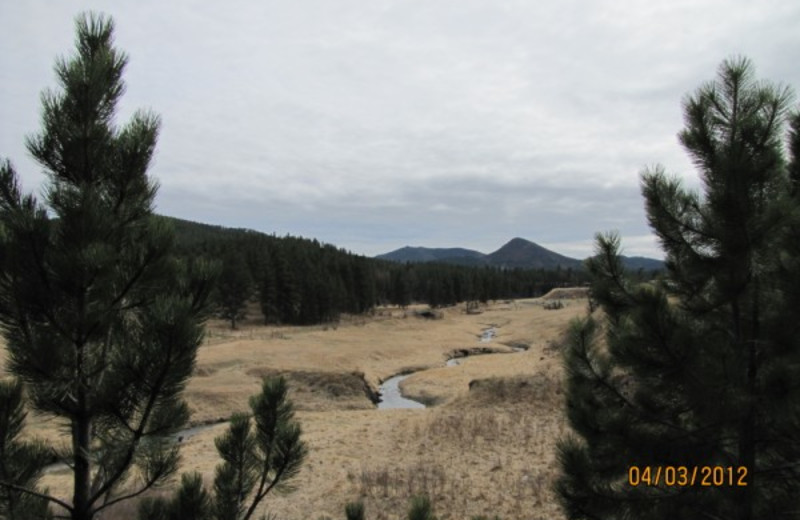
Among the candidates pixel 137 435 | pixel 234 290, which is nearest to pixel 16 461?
pixel 137 435

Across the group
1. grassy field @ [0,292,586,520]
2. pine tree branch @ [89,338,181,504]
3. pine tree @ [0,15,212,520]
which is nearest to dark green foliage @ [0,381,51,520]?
pine tree @ [0,15,212,520]

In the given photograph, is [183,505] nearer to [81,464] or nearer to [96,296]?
[81,464]

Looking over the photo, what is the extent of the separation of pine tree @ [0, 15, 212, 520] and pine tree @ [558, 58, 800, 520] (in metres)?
4.03

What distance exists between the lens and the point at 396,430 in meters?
18.9

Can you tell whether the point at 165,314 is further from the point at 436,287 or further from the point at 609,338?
the point at 436,287

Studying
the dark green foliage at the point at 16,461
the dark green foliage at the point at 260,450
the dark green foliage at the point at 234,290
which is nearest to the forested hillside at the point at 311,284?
the dark green foliage at the point at 234,290

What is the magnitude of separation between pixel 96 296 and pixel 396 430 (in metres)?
17.1

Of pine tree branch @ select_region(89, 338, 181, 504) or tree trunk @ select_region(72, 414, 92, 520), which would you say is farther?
tree trunk @ select_region(72, 414, 92, 520)

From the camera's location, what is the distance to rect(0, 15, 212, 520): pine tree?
2.99 metres

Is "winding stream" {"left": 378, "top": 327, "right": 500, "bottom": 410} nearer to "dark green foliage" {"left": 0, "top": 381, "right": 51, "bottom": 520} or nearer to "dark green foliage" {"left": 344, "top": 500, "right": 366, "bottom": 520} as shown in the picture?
"dark green foliage" {"left": 344, "top": 500, "right": 366, "bottom": 520}

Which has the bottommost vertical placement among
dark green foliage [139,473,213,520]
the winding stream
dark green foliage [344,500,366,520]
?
the winding stream

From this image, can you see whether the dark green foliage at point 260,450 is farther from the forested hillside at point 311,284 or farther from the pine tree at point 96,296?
the forested hillside at point 311,284
